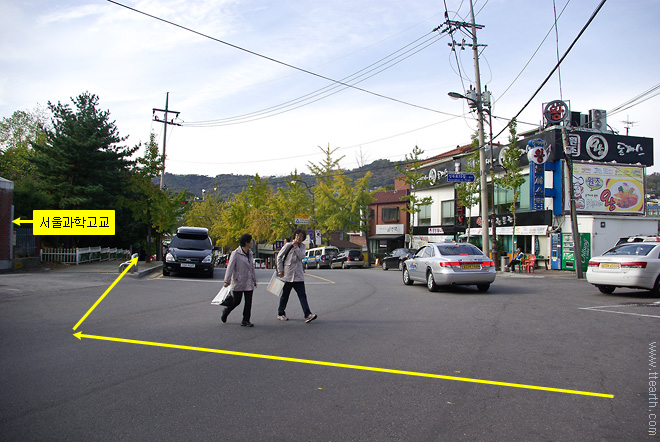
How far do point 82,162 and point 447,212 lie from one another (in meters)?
28.6

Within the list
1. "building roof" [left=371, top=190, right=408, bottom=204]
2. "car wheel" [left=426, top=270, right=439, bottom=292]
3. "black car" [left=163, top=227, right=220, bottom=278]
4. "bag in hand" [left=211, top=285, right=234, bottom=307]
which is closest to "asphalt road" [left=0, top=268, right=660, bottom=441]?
"bag in hand" [left=211, top=285, right=234, bottom=307]

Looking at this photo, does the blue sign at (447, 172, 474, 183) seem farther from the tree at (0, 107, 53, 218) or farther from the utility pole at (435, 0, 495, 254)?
the tree at (0, 107, 53, 218)

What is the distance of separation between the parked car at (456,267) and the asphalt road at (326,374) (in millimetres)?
3189

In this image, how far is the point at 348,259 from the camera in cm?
3778

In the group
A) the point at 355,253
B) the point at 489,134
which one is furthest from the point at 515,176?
the point at 355,253

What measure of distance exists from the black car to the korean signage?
21.4m

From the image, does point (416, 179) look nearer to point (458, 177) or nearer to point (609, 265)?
point (458, 177)

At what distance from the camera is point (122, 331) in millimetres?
8070

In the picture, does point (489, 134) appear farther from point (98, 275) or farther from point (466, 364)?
point (466, 364)

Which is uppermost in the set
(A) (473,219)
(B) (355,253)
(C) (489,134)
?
(C) (489,134)

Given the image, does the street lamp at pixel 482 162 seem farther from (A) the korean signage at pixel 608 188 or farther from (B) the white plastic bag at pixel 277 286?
(B) the white plastic bag at pixel 277 286

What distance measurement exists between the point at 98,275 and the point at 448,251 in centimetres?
1281

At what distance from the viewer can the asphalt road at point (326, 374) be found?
13.4 ft

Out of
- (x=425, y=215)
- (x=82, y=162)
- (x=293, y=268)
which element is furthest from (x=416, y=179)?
(x=293, y=268)
